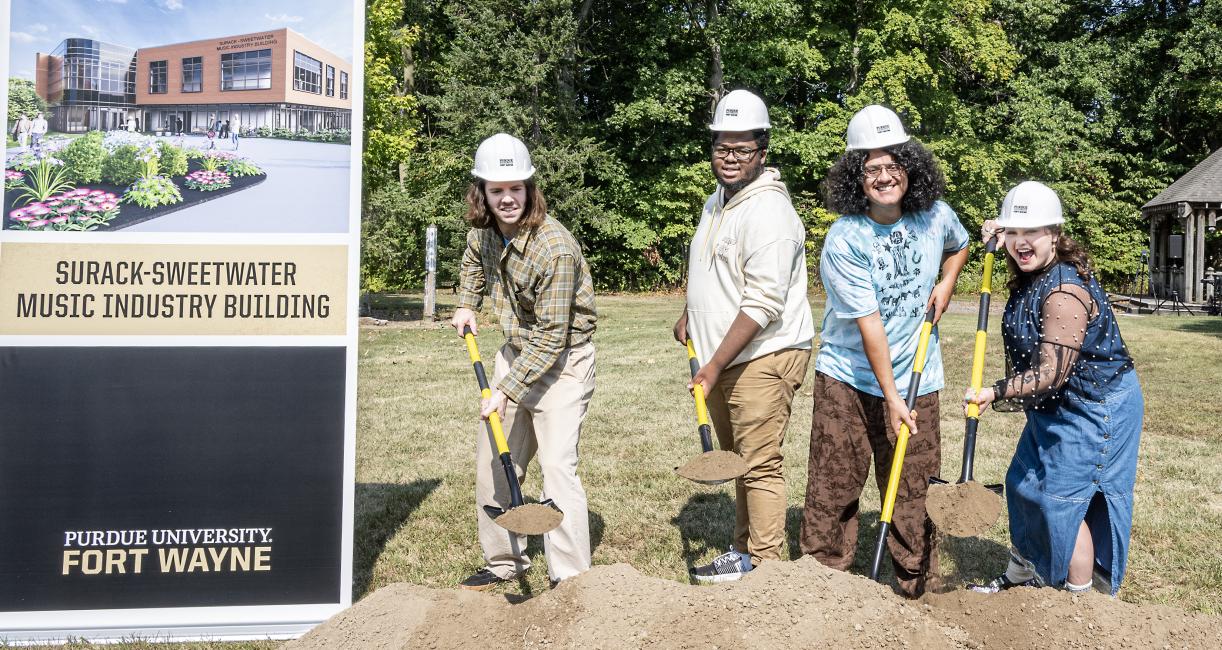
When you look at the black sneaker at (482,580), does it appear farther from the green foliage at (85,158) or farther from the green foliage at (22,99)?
the green foliage at (22,99)

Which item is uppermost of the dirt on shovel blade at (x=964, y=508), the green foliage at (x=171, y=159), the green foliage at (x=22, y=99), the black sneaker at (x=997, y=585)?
the green foliage at (x=22, y=99)

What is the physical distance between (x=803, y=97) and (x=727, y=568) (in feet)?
98.5

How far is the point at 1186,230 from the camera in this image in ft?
77.6

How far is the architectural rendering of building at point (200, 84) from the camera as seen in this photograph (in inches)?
153

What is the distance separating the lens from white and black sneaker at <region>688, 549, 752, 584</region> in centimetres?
450

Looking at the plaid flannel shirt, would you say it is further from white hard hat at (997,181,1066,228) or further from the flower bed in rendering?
white hard hat at (997,181,1066,228)

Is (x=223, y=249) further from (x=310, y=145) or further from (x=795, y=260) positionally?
(x=795, y=260)

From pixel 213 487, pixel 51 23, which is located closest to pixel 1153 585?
pixel 213 487

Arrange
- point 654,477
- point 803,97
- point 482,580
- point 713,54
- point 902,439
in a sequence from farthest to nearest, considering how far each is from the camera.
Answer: point 803,97, point 713,54, point 654,477, point 482,580, point 902,439

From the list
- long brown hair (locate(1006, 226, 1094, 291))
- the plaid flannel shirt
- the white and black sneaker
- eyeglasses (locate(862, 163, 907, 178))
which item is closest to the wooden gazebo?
long brown hair (locate(1006, 226, 1094, 291))

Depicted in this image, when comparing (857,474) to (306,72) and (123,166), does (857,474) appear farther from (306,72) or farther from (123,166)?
(123,166)

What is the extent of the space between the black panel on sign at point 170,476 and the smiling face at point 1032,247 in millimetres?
2701

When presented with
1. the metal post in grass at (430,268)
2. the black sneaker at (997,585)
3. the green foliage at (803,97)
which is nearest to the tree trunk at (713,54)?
the green foliage at (803,97)

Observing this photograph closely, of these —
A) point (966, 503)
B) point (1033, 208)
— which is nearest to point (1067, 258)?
point (1033, 208)
